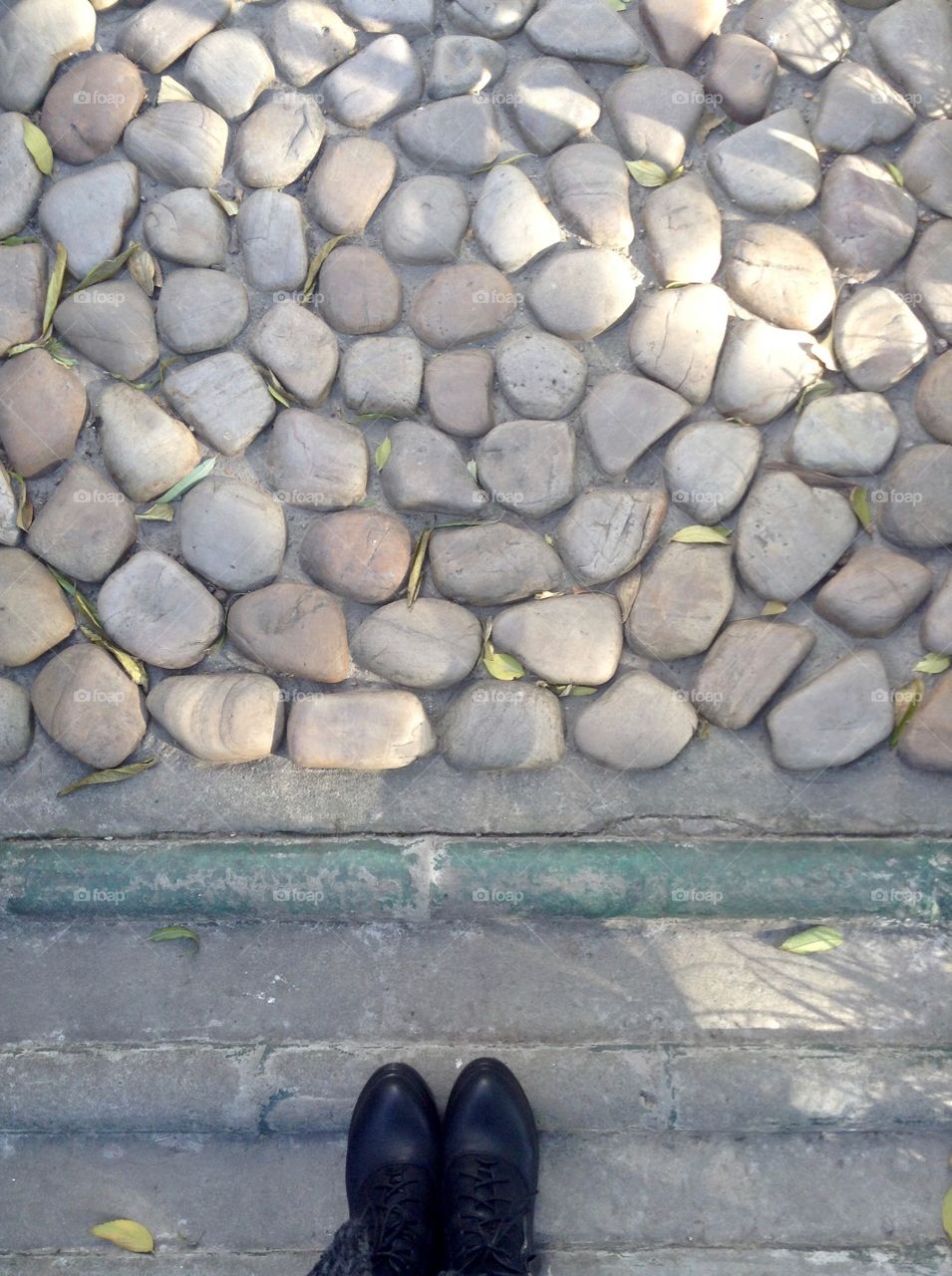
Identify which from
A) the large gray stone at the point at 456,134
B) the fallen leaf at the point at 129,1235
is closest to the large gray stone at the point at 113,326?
the large gray stone at the point at 456,134

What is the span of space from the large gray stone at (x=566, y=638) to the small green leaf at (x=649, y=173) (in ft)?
2.43

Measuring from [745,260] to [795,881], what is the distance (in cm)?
104

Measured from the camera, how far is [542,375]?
5.89 ft

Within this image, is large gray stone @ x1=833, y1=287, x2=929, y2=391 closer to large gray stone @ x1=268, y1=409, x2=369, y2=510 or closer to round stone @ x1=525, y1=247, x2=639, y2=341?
round stone @ x1=525, y1=247, x2=639, y2=341

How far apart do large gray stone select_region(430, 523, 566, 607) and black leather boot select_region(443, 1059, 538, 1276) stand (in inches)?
29.4

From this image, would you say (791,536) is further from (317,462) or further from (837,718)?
(317,462)

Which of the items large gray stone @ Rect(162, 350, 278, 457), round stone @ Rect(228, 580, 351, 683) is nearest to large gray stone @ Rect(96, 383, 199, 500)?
large gray stone @ Rect(162, 350, 278, 457)

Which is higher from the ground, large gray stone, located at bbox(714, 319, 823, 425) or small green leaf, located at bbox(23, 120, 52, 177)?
large gray stone, located at bbox(714, 319, 823, 425)

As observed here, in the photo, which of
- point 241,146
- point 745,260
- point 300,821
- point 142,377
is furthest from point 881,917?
point 241,146

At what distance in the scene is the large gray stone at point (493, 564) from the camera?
1.76m

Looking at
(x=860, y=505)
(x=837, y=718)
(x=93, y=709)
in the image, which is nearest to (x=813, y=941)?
(x=837, y=718)

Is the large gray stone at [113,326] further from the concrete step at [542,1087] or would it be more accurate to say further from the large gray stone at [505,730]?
the concrete step at [542,1087]

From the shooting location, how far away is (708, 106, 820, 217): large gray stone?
1.83 metres

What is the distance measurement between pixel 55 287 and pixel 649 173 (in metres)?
1.06
